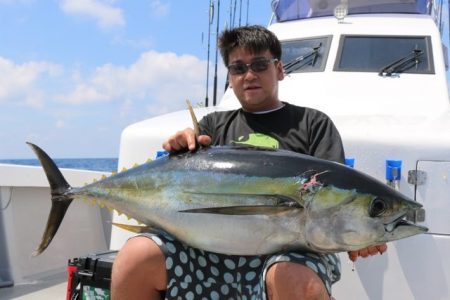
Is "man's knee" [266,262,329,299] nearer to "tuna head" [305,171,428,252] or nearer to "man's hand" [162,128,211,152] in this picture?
"tuna head" [305,171,428,252]

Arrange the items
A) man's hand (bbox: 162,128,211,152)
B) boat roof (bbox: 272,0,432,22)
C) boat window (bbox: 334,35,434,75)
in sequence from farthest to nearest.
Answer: boat roof (bbox: 272,0,432,22) < boat window (bbox: 334,35,434,75) < man's hand (bbox: 162,128,211,152)

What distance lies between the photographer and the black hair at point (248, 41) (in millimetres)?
2363

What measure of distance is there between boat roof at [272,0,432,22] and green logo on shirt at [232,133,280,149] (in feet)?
10.0

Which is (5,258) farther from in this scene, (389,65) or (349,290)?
(389,65)

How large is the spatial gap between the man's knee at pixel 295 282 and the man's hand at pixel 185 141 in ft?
2.01

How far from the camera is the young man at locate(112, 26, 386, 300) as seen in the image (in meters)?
1.84

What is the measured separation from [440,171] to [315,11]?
3.22 meters

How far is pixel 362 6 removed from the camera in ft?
17.1

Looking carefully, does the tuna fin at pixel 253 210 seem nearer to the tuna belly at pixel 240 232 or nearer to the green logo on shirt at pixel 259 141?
the tuna belly at pixel 240 232

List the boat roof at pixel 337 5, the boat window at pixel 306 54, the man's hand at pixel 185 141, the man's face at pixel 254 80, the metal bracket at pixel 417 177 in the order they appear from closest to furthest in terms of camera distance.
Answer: the man's hand at pixel 185 141 → the man's face at pixel 254 80 → the metal bracket at pixel 417 177 → the boat window at pixel 306 54 → the boat roof at pixel 337 5

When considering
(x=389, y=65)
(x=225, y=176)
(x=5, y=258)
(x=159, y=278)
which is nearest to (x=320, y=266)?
(x=225, y=176)

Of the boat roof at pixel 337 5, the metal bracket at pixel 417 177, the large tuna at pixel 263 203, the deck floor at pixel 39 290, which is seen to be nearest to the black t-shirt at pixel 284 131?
the large tuna at pixel 263 203

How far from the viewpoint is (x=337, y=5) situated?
5.23m

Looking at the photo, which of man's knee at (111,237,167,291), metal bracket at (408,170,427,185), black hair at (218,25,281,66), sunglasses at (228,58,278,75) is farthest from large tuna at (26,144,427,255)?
metal bracket at (408,170,427,185)
